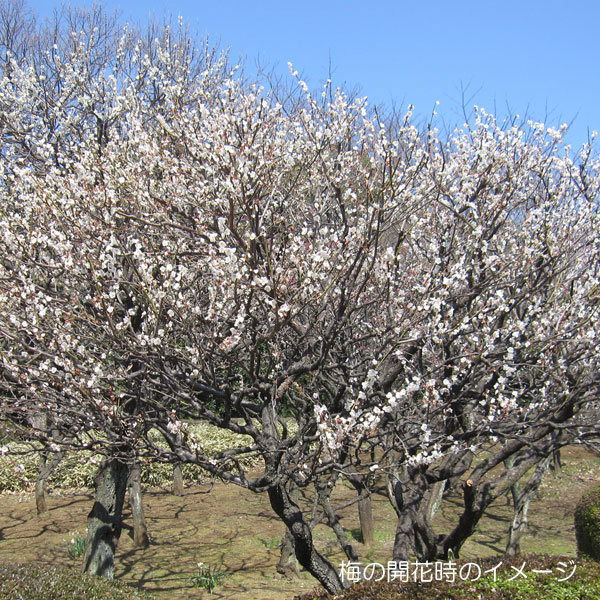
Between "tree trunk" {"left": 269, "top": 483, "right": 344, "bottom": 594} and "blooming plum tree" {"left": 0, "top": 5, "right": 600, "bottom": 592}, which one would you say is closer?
"blooming plum tree" {"left": 0, "top": 5, "right": 600, "bottom": 592}

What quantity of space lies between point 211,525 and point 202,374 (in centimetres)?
814

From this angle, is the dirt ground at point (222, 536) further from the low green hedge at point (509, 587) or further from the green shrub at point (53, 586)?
the low green hedge at point (509, 587)

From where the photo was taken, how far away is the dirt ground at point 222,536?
29.5 feet

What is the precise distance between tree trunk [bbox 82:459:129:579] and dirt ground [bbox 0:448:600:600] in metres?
0.67

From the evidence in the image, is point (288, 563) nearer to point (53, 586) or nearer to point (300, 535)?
point (300, 535)

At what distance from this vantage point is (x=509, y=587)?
4.44 m

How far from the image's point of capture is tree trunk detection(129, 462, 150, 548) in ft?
32.9

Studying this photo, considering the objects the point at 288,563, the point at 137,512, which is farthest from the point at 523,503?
the point at 137,512

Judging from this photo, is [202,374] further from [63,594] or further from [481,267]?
[481,267]

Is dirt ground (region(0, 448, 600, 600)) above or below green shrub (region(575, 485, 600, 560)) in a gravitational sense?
below

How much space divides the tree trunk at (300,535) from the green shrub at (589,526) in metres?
3.79

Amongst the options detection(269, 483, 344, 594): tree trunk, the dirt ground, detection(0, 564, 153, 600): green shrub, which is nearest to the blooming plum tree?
detection(269, 483, 344, 594): tree trunk

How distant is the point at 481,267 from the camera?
20.7 ft

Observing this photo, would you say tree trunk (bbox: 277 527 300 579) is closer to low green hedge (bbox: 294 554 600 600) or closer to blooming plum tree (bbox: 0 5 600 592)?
blooming plum tree (bbox: 0 5 600 592)
